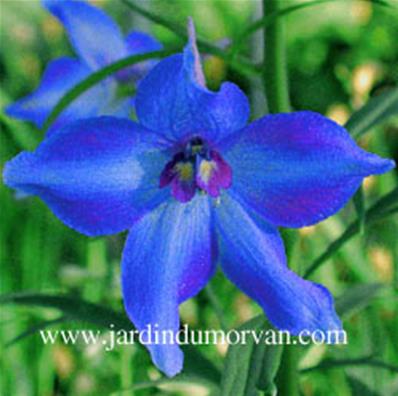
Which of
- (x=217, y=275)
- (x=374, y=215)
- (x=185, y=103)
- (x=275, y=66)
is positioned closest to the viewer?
(x=185, y=103)

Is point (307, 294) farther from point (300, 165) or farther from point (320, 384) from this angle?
point (320, 384)

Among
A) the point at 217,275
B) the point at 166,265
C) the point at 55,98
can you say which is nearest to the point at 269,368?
the point at 166,265

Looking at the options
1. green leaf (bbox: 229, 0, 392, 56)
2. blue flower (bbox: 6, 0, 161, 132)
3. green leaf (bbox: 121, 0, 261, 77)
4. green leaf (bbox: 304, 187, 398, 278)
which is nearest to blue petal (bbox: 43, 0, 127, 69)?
blue flower (bbox: 6, 0, 161, 132)

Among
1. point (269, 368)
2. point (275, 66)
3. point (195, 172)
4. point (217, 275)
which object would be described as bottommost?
point (269, 368)

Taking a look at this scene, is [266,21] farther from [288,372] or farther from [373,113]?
[288,372]

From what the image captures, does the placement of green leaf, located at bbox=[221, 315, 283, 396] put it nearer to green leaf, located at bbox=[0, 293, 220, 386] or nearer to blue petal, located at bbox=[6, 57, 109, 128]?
green leaf, located at bbox=[0, 293, 220, 386]

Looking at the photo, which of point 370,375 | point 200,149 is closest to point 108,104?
point 200,149
